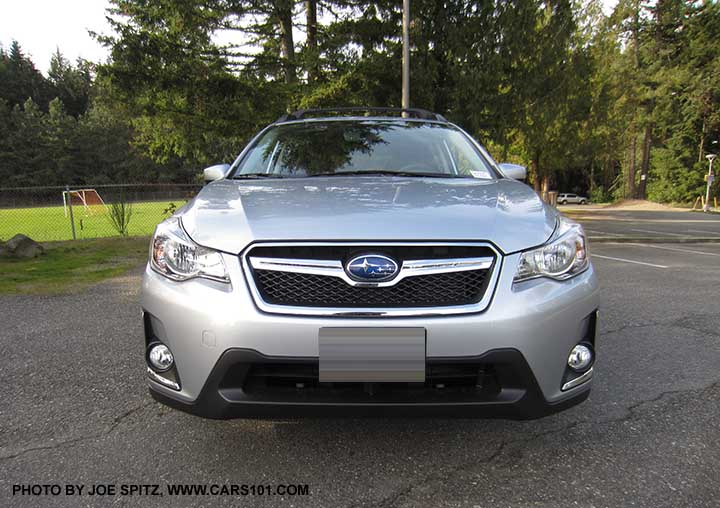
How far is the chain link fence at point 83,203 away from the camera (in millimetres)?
12047

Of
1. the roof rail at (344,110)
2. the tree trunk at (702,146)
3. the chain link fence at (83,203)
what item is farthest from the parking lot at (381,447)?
the tree trunk at (702,146)

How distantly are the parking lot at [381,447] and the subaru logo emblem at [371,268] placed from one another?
83 centimetres

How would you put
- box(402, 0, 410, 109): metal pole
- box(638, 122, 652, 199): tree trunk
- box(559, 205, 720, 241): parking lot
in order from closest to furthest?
box(402, 0, 410, 109): metal pole → box(559, 205, 720, 241): parking lot → box(638, 122, 652, 199): tree trunk

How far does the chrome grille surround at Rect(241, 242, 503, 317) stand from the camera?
1675mm

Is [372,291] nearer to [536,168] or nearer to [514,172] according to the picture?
[514,172]

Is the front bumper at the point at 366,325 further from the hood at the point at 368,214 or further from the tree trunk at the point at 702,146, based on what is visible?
the tree trunk at the point at 702,146

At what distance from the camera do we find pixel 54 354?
11.0ft

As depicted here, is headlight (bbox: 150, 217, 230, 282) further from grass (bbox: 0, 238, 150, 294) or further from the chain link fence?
the chain link fence

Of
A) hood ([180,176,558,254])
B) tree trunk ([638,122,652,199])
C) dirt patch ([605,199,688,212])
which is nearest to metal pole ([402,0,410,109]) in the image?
hood ([180,176,558,254])

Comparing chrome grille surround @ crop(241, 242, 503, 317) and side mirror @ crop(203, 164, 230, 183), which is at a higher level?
side mirror @ crop(203, 164, 230, 183)

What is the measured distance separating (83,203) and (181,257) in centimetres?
1636

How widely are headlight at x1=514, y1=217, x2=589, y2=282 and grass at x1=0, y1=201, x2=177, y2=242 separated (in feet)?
43.1

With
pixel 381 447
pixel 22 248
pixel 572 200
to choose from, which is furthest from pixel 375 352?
pixel 572 200

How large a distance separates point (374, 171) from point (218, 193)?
3.01 feet
